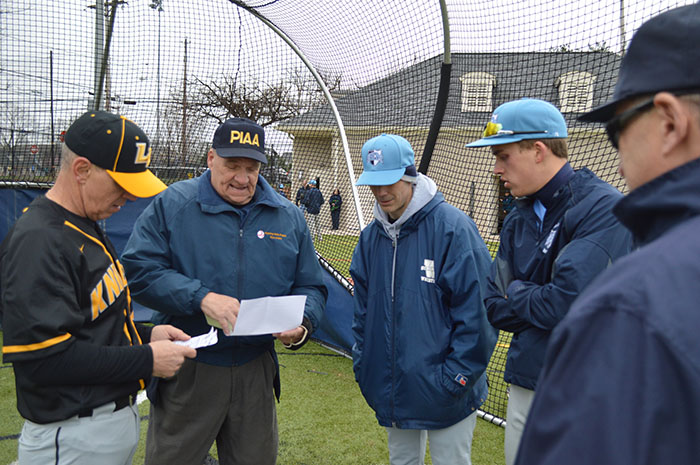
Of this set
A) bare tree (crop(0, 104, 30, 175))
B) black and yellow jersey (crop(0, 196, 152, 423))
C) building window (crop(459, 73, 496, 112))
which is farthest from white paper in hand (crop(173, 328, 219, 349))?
bare tree (crop(0, 104, 30, 175))

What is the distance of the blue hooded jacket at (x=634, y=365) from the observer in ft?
1.92

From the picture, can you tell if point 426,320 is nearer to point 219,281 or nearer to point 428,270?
point 428,270

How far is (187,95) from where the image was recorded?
686 cm

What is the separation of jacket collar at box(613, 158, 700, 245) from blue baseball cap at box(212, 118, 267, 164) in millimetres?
2065

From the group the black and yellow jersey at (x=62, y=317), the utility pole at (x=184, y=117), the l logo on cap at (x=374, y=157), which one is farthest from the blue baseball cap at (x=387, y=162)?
the utility pole at (x=184, y=117)

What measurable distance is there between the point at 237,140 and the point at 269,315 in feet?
2.97

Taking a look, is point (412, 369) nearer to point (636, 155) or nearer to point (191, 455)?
point (191, 455)

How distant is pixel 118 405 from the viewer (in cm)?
199

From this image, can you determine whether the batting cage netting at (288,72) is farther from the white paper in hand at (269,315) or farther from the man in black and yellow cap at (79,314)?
the man in black and yellow cap at (79,314)

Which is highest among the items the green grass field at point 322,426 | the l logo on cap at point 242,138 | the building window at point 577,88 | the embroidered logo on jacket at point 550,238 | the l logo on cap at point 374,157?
the building window at point 577,88

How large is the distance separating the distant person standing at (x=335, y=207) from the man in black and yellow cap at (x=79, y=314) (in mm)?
5383

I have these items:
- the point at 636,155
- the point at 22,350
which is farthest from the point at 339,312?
the point at 636,155

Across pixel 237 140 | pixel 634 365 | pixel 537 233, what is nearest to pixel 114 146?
pixel 237 140

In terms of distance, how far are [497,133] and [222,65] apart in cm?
484
